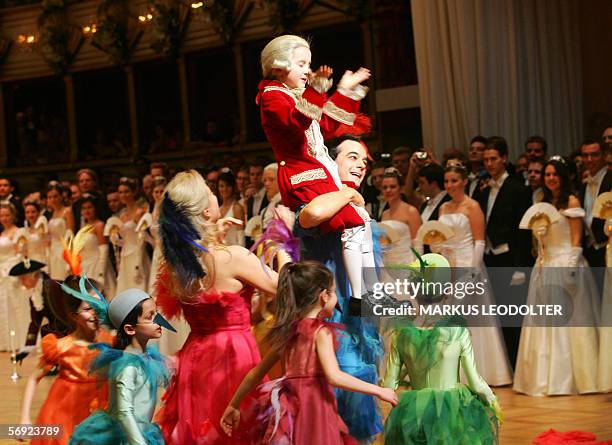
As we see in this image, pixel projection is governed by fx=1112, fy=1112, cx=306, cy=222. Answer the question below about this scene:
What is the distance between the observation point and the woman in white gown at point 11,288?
12.1 meters

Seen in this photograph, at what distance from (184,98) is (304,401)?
13554 millimetres

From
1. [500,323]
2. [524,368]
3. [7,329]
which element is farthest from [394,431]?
[7,329]

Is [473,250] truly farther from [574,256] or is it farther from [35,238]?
[35,238]

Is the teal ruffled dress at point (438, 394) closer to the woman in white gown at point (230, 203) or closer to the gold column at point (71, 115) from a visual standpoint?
the woman in white gown at point (230, 203)

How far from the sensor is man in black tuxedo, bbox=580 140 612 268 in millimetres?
7465

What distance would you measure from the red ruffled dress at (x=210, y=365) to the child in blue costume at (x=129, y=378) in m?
0.16

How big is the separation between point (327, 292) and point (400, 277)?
3.39 ft

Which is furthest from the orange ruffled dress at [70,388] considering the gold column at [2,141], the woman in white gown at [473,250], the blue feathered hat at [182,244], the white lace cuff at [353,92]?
the gold column at [2,141]

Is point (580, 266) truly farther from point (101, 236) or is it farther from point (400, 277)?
point (101, 236)

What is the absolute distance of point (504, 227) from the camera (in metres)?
8.06

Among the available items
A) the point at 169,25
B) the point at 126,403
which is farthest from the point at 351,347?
the point at 169,25

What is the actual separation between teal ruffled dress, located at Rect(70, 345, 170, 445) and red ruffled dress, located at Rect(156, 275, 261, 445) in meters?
0.23

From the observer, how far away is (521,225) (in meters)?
7.52

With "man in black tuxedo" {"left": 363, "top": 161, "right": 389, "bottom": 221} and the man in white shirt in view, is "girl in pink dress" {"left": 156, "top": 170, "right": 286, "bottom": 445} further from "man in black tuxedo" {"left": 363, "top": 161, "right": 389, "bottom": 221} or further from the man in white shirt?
"man in black tuxedo" {"left": 363, "top": 161, "right": 389, "bottom": 221}
